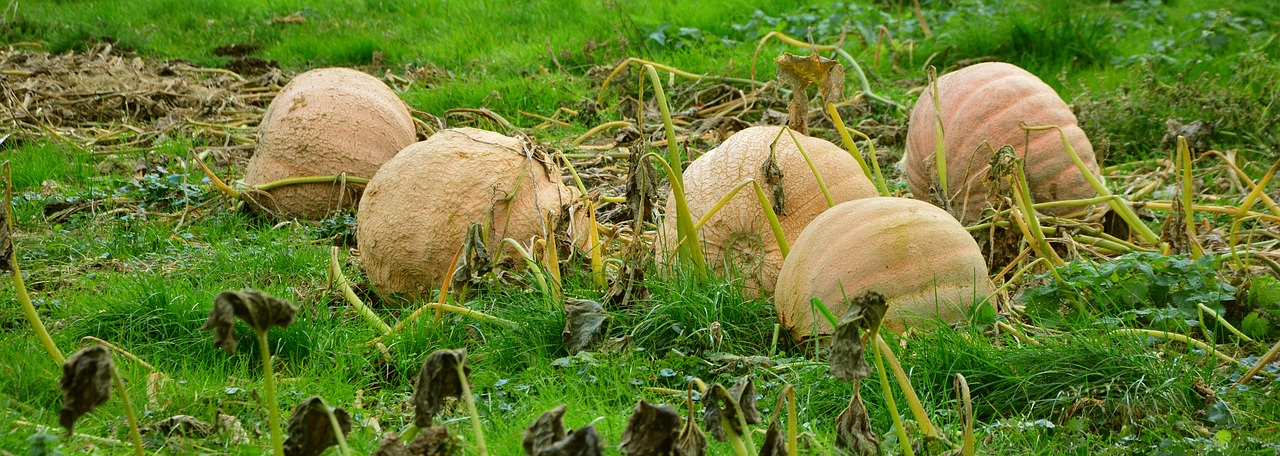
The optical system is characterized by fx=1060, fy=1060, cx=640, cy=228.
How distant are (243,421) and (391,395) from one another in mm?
427

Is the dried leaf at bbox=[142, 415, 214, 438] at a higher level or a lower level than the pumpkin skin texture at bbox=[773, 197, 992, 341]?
lower

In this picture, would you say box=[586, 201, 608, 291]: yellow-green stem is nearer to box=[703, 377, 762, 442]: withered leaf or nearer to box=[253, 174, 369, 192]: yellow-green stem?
box=[253, 174, 369, 192]: yellow-green stem

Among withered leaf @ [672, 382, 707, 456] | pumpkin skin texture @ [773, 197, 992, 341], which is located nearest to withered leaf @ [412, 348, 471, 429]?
withered leaf @ [672, 382, 707, 456]

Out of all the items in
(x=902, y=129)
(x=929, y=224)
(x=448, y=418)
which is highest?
(x=929, y=224)

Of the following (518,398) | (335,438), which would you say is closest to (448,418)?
(518,398)

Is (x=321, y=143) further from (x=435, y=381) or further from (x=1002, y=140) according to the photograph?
(x=435, y=381)

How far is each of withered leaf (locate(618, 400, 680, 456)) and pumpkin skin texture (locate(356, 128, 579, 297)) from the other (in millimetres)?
1833

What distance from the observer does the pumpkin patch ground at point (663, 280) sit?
2.52 meters

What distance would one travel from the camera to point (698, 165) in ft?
12.3

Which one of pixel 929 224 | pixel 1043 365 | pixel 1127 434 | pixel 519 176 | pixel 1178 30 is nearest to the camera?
pixel 1127 434

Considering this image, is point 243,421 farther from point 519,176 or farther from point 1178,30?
point 1178,30

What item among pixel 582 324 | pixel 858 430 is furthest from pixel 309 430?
pixel 582 324

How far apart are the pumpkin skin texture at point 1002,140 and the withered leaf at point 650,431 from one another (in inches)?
105

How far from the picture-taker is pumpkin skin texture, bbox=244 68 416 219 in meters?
4.79
